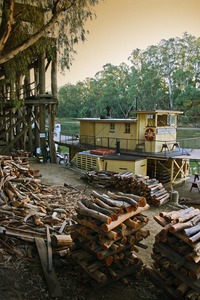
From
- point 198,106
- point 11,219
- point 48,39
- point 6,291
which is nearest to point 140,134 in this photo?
point 48,39

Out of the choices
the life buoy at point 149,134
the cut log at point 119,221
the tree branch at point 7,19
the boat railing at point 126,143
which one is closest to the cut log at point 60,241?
the cut log at point 119,221

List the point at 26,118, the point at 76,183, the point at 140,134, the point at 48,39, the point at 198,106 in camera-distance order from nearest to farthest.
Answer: the point at 48,39
the point at 76,183
the point at 26,118
the point at 140,134
the point at 198,106

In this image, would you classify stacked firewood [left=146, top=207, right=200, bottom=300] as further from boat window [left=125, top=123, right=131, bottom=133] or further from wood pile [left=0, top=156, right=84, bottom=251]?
boat window [left=125, top=123, right=131, bottom=133]

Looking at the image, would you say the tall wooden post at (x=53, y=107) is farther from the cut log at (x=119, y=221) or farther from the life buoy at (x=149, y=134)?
the cut log at (x=119, y=221)

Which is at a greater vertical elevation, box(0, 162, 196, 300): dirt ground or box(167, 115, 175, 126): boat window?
box(167, 115, 175, 126): boat window

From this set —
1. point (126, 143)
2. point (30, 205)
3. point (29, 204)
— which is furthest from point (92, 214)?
point (126, 143)

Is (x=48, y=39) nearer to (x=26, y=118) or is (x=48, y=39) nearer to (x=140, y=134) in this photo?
(x=26, y=118)

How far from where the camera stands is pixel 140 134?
62.7 feet

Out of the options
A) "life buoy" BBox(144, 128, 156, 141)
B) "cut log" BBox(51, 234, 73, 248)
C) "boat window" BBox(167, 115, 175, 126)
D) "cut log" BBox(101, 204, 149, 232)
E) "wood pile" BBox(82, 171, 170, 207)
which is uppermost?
"boat window" BBox(167, 115, 175, 126)

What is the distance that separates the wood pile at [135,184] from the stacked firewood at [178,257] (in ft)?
21.6

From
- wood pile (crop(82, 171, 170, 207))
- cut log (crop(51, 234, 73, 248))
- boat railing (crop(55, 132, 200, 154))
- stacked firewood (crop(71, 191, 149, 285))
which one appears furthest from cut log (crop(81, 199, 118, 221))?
boat railing (crop(55, 132, 200, 154))

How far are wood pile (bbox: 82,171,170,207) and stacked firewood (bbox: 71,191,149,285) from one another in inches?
253

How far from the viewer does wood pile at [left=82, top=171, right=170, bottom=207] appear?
11.9 meters

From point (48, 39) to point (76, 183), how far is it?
24.4ft
